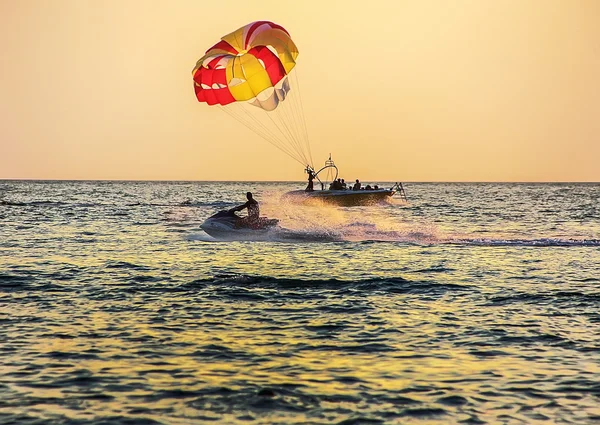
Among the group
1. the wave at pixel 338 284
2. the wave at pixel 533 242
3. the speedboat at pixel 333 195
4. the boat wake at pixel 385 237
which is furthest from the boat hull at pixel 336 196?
the wave at pixel 338 284

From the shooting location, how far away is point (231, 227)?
108 ft

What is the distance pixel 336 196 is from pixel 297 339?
48.3m

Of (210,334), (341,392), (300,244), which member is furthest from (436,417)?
(300,244)

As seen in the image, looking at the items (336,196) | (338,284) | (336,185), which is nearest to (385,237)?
(338,284)

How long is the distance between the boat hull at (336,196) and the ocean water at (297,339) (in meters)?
32.3

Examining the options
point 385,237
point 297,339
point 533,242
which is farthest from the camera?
point 385,237

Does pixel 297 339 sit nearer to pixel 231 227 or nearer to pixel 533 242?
pixel 231 227

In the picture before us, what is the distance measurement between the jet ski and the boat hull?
2549 cm

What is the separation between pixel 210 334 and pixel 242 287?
601 centimetres

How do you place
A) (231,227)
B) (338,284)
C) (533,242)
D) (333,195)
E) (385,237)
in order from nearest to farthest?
(338,284)
(231,227)
(533,242)
(385,237)
(333,195)

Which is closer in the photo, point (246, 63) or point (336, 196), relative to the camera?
point (246, 63)

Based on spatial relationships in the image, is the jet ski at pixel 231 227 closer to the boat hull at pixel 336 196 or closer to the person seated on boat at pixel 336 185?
the boat hull at pixel 336 196

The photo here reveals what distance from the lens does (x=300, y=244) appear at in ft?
110

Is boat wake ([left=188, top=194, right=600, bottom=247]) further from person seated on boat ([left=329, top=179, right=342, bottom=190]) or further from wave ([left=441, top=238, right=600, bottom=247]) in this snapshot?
person seated on boat ([left=329, top=179, right=342, bottom=190])
